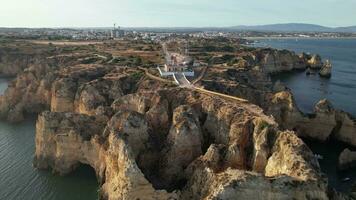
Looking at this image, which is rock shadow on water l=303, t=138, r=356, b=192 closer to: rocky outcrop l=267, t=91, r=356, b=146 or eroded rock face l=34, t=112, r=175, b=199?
rocky outcrop l=267, t=91, r=356, b=146

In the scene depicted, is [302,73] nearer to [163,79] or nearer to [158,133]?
[163,79]

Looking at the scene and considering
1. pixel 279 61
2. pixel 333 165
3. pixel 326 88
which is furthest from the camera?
pixel 279 61

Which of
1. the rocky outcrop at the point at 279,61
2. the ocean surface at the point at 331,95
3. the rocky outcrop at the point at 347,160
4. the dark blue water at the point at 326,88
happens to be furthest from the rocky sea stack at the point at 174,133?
the rocky outcrop at the point at 279,61

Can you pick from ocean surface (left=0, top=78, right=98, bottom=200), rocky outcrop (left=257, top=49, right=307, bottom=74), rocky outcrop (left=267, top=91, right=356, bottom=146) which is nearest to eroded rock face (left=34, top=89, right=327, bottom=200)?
ocean surface (left=0, top=78, right=98, bottom=200)

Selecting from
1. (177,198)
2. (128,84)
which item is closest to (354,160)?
(177,198)

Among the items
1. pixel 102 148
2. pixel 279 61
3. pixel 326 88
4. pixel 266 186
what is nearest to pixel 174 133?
pixel 102 148

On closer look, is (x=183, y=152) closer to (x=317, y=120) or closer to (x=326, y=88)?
(x=317, y=120)

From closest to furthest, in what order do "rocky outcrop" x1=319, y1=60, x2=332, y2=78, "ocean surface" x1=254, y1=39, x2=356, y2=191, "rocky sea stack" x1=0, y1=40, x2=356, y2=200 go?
"rocky sea stack" x1=0, y1=40, x2=356, y2=200
"ocean surface" x1=254, y1=39, x2=356, y2=191
"rocky outcrop" x1=319, y1=60, x2=332, y2=78
